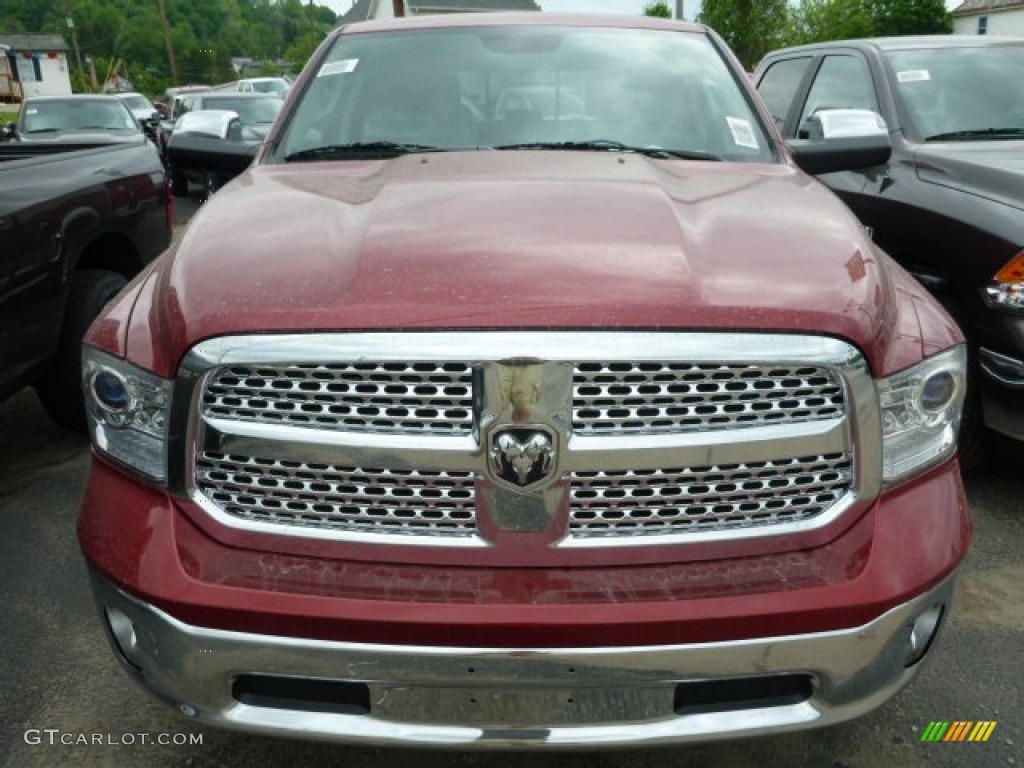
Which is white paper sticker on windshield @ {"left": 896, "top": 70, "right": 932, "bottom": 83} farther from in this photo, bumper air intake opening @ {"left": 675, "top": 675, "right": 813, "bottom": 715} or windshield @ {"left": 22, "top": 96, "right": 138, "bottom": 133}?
windshield @ {"left": 22, "top": 96, "right": 138, "bottom": 133}

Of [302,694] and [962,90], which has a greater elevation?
[962,90]

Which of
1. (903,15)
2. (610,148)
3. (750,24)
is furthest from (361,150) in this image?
(903,15)

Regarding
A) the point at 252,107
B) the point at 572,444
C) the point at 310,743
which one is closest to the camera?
the point at 572,444

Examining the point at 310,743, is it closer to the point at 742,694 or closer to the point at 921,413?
the point at 742,694

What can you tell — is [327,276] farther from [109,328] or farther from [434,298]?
[109,328]

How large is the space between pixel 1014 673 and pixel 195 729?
2280 millimetres

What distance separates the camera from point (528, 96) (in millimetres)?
3139

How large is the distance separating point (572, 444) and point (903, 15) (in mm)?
42544

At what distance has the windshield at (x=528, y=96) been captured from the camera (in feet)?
9.92

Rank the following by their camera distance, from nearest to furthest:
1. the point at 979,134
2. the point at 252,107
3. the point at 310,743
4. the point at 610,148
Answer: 1. the point at 310,743
2. the point at 610,148
3. the point at 979,134
4. the point at 252,107

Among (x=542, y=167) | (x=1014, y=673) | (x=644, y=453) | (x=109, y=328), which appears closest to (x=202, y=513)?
(x=109, y=328)

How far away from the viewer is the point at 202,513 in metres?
1.86

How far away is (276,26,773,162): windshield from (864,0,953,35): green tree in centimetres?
3955

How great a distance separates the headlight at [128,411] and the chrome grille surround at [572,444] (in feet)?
0.28
